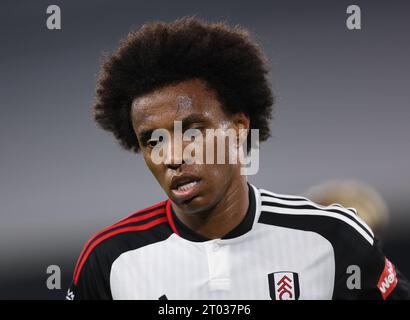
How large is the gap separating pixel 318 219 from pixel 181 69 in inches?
32.4

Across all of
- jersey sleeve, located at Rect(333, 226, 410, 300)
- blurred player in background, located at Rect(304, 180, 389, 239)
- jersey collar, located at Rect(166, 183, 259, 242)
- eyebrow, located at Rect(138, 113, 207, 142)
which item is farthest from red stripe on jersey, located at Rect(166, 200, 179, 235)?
blurred player in background, located at Rect(304, 180, 389, 239)

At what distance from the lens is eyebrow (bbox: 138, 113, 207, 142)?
2209 millimetres

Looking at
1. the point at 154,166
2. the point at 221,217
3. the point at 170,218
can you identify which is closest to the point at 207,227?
the point at 221,217

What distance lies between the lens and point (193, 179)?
2.22m

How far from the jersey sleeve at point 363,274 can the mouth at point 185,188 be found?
653 mm

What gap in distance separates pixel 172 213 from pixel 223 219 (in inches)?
8.8

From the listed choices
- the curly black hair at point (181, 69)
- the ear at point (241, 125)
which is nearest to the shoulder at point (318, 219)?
the ear at point (241, 125)

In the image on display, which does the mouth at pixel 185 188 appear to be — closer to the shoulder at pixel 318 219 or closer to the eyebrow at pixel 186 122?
the eyebrow at pixel 186 122

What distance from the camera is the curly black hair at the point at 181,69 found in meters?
2.35

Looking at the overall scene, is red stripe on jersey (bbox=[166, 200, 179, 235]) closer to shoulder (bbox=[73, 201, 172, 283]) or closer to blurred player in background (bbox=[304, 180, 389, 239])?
Answer: shoulder (bbox=[73, 201, 172, 283])

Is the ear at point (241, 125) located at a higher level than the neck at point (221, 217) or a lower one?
higher

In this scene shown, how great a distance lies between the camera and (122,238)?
2477 millimetres

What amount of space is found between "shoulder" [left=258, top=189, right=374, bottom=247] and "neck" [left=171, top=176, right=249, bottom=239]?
13 cm
